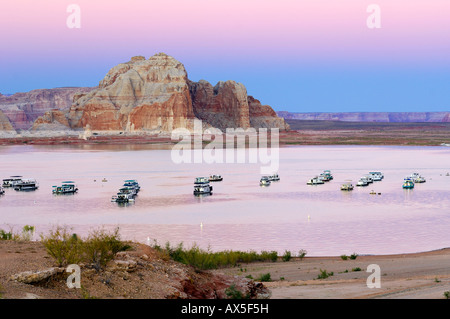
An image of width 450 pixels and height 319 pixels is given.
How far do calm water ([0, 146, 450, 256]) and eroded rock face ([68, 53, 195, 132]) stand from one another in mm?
101950

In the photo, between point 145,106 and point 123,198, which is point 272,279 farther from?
point 145,106

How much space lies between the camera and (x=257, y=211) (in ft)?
126

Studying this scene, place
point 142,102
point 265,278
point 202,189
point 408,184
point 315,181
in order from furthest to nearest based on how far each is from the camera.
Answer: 1. point 142,102
2. point 315,181
3. point 408,184
4. point 202,189
5. point 265,278

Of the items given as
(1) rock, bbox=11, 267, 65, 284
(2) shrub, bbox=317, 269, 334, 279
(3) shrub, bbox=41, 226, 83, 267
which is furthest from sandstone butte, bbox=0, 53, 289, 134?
(1) rock, bbox=11, 267, 65, 284

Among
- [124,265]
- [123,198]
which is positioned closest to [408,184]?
[123,198]

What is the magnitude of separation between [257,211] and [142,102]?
13604 cm

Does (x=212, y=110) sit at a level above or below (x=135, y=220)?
above

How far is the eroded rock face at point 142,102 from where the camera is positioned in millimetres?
168625

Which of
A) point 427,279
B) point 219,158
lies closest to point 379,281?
point 427,279

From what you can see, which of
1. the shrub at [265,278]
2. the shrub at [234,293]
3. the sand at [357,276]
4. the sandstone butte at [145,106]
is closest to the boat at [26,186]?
the sand at [357,276]

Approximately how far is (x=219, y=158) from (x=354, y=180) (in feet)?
124
